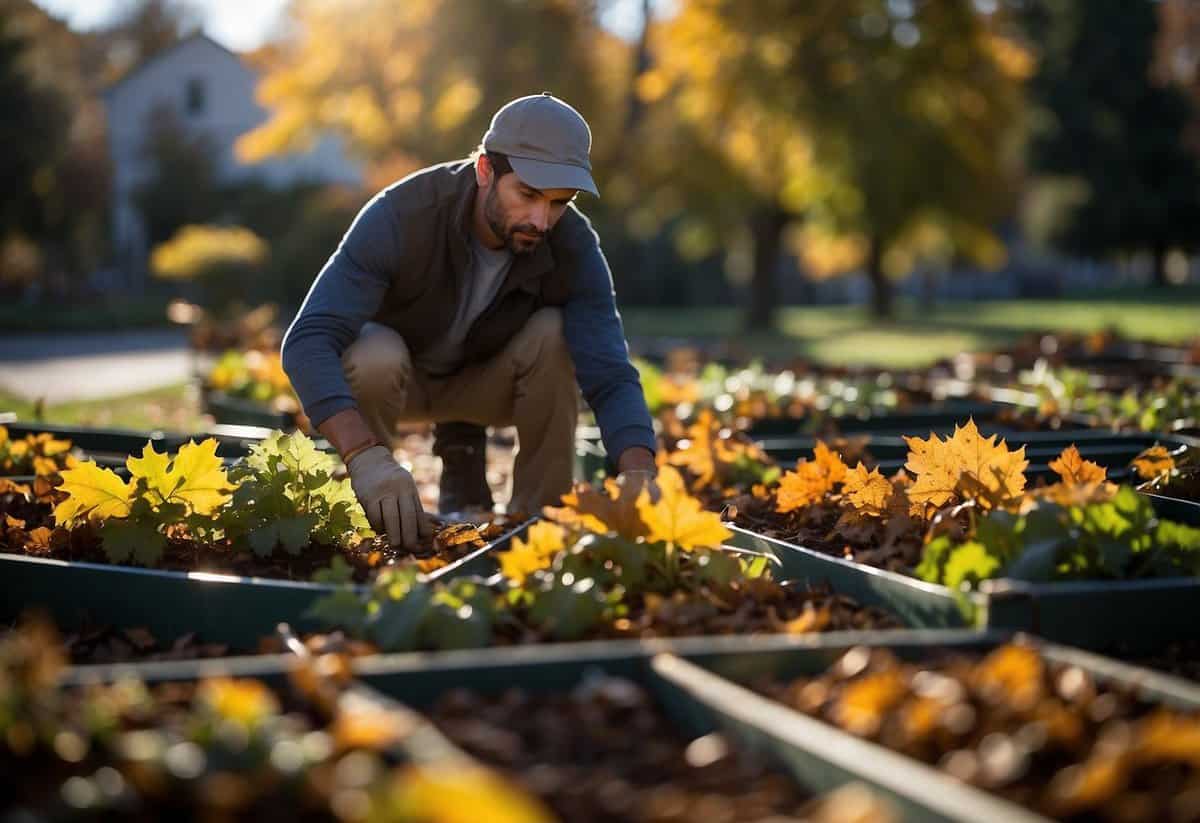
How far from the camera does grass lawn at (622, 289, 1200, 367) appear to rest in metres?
15.8

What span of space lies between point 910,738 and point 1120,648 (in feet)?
3.30

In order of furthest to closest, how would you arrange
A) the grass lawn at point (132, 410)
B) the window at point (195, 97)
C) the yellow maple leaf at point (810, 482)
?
the window at point (195, 97), the grass lawn at point (132, 410), the yellow maple leaf at point (810, 482)

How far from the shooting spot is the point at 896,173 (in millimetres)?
21922

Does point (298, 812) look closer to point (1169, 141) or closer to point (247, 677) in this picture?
point (247, 677)

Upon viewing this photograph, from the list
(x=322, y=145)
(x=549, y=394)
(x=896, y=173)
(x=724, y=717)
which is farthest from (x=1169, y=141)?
(x=724, y=717)

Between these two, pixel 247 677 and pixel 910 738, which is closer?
pixel 910 738

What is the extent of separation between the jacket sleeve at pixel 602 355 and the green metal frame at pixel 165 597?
2.44 ft

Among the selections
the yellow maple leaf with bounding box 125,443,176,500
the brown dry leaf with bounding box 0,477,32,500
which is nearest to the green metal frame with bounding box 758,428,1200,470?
the yellow maple leaf with bounding box 125,443,176,500

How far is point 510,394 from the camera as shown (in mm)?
4891

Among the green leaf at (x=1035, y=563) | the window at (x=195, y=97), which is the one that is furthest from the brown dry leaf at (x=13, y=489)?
the window at (x=195, y=97)

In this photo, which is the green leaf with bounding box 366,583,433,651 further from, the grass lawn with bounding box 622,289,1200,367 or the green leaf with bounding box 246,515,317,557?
the grass lawn with bounding box 622,289,1200,367

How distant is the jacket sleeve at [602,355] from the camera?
4.00 m

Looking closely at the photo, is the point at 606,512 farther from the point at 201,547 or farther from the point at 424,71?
the point at 424,71

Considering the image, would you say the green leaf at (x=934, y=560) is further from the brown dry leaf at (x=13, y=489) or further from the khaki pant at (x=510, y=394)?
the brown dry leaf at (x=13, y=489)
